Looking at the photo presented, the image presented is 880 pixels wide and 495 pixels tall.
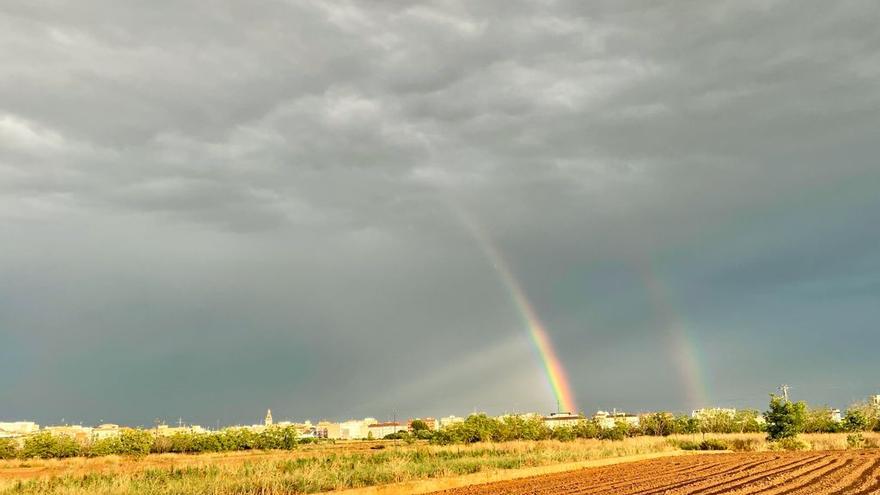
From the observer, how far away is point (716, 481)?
85.6ft

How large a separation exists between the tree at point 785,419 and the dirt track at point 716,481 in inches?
928

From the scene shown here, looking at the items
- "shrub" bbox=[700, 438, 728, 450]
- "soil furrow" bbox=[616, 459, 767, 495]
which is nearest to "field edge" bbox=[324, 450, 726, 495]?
"soil furrow" bbox=[616, 459, 767, 495]

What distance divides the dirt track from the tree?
23563 millimetres

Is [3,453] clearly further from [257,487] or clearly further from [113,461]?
[257,487]

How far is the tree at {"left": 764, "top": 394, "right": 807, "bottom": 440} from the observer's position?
57.4m

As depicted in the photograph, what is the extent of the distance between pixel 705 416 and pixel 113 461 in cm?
8038

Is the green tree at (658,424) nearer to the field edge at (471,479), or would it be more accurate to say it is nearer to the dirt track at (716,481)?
the field edge at (471,479)

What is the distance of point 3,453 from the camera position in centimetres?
6588

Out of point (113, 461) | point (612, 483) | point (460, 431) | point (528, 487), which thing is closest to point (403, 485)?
point (528, 487)

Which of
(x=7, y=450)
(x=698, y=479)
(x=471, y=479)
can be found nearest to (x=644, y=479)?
(x=698, y=479)

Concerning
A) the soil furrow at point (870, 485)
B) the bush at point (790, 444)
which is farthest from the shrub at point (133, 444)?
the soil furrow at point (870, 485)

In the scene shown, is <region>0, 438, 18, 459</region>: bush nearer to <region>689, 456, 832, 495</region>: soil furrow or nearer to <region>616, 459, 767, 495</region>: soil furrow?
<region>616, 459, 767, 495</region>: soil furrow

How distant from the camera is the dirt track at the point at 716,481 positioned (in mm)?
22734

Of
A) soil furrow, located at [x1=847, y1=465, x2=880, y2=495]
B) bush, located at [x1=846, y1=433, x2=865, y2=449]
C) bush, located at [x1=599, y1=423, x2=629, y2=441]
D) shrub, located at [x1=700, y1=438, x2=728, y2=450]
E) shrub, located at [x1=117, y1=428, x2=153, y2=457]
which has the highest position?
shrub, located at [x1=117, y1=428, x2=153, y2=457]
